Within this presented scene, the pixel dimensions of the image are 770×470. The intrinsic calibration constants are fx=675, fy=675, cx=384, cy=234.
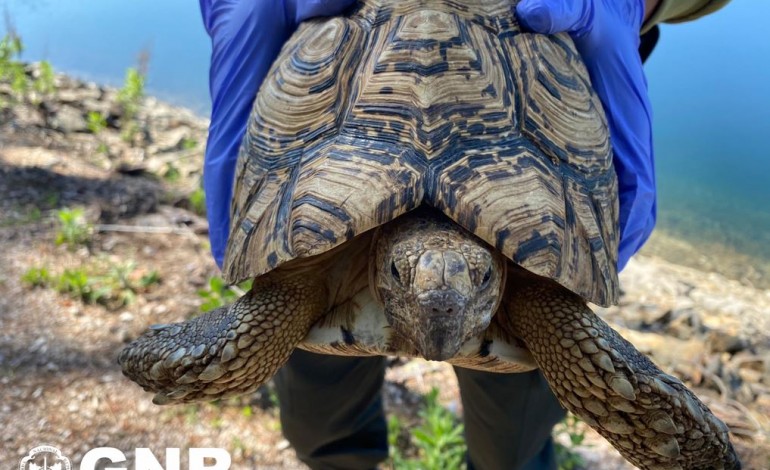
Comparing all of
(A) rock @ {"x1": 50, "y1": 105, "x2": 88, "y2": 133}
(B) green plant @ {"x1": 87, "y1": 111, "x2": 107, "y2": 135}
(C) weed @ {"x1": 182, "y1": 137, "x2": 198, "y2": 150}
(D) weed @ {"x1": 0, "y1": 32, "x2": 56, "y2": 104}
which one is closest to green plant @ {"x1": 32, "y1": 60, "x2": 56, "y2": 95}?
(D) weed @ {"x1": 0, "y1": 32, "x2": 56, "y2": 104}

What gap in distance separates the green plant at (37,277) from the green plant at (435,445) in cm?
182

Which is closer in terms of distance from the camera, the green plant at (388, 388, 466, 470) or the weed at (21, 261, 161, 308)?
the green plant at (388, 388, 466, 470)

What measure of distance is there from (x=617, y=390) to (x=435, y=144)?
623 mm

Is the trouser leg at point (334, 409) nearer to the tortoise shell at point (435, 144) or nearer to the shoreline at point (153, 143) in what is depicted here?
the tortoise shell at point (435, 144)

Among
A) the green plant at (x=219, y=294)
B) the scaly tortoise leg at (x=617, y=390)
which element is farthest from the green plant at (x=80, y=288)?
the scaly tortoise leg at (x=617, y=390)

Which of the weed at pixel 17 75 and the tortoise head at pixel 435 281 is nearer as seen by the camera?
the tortoise head at pixel 435 281

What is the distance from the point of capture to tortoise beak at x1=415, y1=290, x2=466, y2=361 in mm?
1200

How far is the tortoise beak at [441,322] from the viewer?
1.20 metres

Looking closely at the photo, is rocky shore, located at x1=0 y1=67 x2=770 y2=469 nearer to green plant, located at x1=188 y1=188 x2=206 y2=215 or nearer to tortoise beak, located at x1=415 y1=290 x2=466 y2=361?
green plant, located at x1=188 y1=188 x2=206 y2=215

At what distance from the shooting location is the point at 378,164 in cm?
131

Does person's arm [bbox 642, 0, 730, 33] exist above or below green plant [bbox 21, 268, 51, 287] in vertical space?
above

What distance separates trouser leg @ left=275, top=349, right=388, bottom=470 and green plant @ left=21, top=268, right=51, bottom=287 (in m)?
1.70

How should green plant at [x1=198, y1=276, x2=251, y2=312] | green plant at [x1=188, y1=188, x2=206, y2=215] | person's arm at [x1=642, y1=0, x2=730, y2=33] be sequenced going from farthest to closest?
green plant at [x1=188, y1=188, x2=206, y2=215] < green plant at [x1=198, y1=276, x2=251, y2=312] < person's arm at [x1=642, y1=0, x2=730, y2=33]

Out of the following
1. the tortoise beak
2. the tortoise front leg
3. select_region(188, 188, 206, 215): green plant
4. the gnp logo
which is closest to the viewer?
the tortoise beak
